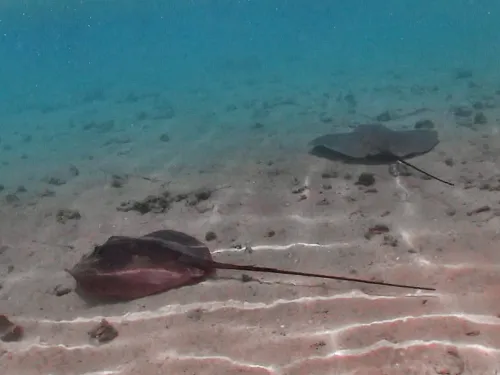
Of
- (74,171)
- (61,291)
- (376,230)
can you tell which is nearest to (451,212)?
(376,230)

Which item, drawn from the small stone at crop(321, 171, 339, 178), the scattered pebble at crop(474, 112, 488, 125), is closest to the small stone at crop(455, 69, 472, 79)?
the scattered pebble at crop(474, 112, 488, 125)

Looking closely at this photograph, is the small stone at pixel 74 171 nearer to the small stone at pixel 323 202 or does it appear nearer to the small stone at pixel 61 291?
the small stone at pixel 61 291

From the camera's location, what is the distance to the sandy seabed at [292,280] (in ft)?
10.0

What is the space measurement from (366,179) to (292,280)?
256cm

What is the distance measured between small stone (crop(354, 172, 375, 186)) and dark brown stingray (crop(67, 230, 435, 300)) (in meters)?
2.58

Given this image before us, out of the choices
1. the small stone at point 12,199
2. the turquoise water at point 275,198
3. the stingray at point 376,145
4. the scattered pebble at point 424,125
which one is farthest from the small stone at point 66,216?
the scattered pebble at point 424,125

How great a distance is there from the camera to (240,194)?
6.36 m

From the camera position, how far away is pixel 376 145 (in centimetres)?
669

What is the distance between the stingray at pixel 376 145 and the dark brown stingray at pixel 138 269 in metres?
3.45

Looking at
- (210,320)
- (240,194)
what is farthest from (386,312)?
(240,194)

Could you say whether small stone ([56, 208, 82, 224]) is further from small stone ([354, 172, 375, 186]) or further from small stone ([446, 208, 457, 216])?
small stone ([446, 208, 457, 216])

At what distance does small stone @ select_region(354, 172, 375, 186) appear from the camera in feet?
19.6

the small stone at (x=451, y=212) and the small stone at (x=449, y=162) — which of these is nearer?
the small stone at (x=451, y=212)

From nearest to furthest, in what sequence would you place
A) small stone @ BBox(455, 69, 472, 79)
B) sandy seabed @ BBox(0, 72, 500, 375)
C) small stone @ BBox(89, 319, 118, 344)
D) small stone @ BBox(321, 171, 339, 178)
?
sandy seabed @ BBox(0, 72, 500, 375) < small stone @ BBox(89, 319, 118, 344) < small stone @ BBox(321, 171, 339, 178) < small stone @ BBox(455, 69, 472, 79)
